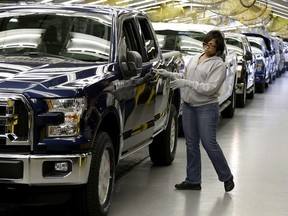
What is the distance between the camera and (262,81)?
81.8 feet

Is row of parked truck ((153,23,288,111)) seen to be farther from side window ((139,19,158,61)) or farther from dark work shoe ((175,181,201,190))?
dark work shoe ((175,181,201,190))

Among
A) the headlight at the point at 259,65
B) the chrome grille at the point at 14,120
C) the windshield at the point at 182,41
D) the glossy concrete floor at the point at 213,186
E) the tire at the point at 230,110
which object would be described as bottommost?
the headlight at the point at 259,65

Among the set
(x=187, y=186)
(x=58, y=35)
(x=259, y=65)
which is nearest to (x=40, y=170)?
(x=58, y=35)

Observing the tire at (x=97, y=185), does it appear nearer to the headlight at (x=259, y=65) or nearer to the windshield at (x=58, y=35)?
the windshield at (x=58, y=35)

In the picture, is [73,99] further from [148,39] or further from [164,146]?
[164,146]

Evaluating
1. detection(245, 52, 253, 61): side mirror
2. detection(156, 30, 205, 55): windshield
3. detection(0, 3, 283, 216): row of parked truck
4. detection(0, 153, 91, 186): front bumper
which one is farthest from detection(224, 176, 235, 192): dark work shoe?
detection(245, 52, 253, 61): side mirror

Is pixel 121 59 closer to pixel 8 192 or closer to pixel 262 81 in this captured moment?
pixel 8 192

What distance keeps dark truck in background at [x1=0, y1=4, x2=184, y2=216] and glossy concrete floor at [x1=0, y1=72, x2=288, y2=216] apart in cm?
53

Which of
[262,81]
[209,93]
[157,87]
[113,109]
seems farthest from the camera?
[262,81]

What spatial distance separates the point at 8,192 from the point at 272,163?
5085 mm

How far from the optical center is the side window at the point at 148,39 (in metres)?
9.11

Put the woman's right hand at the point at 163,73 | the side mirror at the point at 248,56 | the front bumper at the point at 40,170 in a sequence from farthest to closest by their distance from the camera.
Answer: the side mirror at the point at 248,56, the woman's right hand at the point at 163,73, the front bumper at the point at 40,170

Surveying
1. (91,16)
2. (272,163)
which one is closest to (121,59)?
(91,16)

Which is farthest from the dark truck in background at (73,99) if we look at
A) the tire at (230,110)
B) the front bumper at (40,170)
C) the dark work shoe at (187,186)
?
the tire at (230,110)
